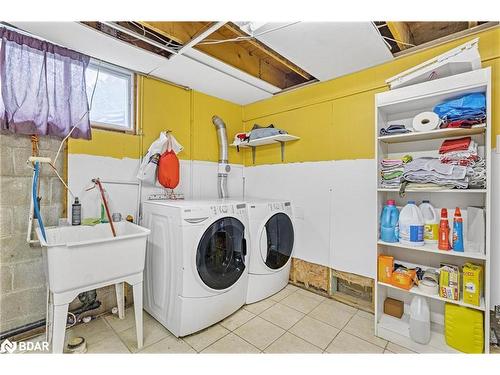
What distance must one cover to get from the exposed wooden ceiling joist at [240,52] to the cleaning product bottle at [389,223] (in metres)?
1.47

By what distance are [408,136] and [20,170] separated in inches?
110

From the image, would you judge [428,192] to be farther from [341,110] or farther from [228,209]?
[228,209]

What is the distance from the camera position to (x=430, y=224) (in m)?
1.67

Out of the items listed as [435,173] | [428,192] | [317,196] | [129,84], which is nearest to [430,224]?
[428,192]

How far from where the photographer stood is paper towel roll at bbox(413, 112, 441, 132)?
5.15 ft

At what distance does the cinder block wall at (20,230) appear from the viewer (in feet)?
5.30

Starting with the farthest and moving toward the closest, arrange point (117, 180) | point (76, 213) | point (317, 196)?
point (317, 196) → point (117, 180) → point (76, 213)

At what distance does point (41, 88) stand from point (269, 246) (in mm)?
2230

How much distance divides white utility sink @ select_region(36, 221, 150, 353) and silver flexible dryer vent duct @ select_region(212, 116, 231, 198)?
1.23 metres

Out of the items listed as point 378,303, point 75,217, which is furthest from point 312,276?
point 75,217

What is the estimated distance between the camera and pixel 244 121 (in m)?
3.23

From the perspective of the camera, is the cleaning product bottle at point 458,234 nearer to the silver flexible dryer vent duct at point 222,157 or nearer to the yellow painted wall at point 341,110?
the yellow painted wall at point 341,110

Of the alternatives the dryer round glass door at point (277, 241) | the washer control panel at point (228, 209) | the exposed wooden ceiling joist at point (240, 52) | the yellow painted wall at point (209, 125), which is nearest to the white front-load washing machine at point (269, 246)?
the dryer round glass door at point (277, 241)

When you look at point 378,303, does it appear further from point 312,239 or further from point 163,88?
point 163,88
